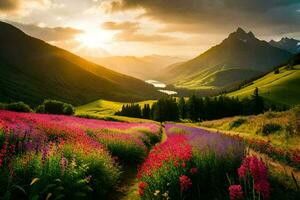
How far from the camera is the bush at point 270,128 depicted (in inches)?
1051

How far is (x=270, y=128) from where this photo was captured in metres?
27.8

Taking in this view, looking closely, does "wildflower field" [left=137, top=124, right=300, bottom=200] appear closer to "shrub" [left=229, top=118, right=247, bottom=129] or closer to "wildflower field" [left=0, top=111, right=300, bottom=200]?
"wildflower field" [left=0, top=111, right=300, bottom=200]

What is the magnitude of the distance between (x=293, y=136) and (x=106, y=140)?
14618 millimetres

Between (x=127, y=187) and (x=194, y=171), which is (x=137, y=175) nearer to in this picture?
(x=194, y=171)

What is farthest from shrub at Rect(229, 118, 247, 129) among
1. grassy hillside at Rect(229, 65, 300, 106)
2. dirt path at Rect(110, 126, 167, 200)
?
grassy hillside at Rect(229, 65, 300, 106)

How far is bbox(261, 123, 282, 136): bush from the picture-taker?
87.6 ft

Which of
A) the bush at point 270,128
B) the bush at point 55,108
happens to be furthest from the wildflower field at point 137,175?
the bush at point 55,108

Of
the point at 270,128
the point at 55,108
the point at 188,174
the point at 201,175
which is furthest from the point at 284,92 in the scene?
the point at 188,174

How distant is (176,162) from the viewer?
9711mm

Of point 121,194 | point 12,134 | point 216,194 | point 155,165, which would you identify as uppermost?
point 12,134

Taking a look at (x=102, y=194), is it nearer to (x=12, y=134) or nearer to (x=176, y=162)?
(x=176, y=162)

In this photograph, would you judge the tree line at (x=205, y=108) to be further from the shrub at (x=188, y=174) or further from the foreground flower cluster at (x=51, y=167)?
the shrub at (x=188, y=174)

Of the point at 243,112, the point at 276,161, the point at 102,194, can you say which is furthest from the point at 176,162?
the point at 243,112

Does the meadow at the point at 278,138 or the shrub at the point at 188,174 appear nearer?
the shrub at the point at 188,174
